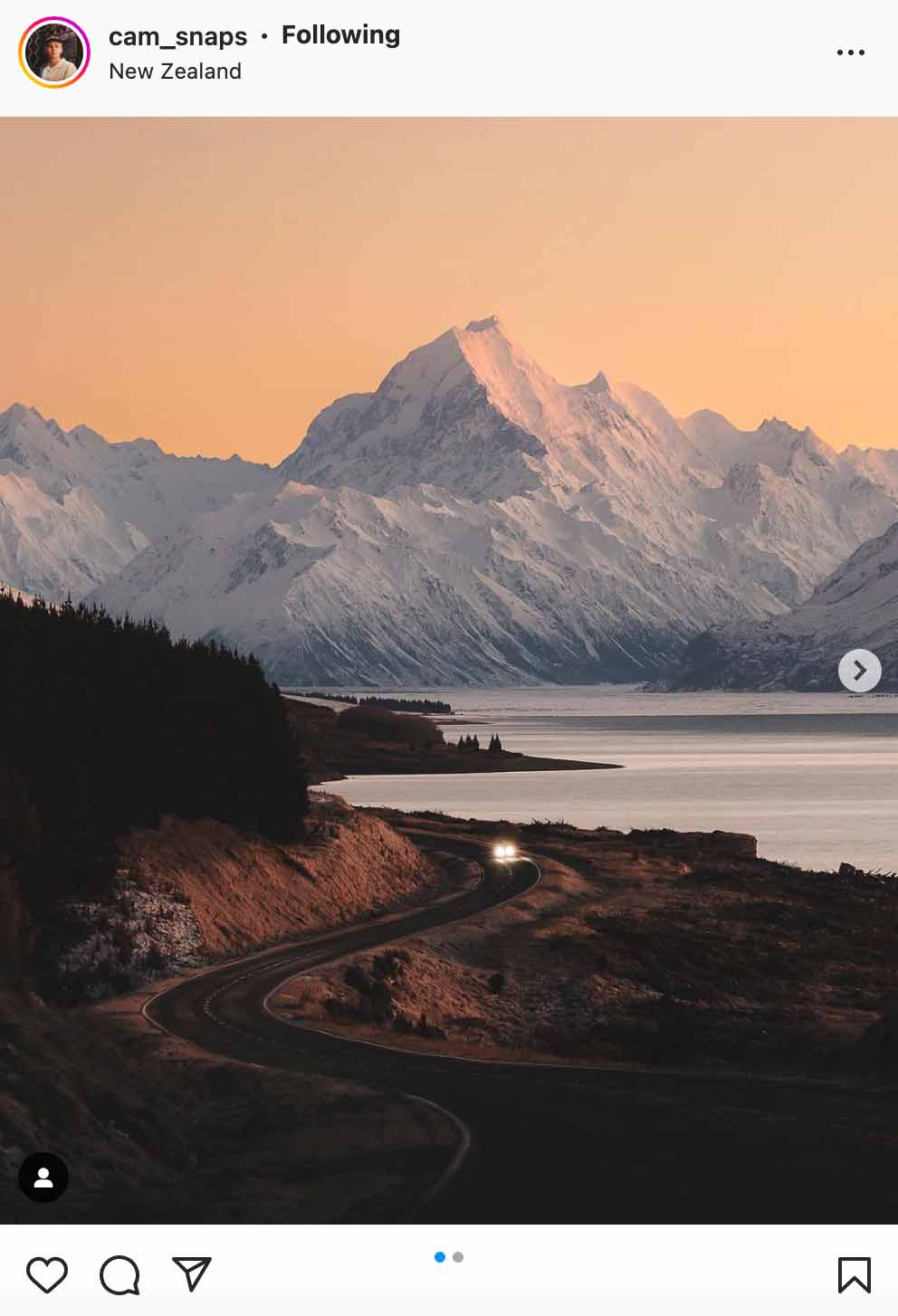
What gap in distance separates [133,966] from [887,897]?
44.3 metres

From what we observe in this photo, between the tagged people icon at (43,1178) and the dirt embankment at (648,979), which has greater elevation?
the tagged people icon at (43,1178)

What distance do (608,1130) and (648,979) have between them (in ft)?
111

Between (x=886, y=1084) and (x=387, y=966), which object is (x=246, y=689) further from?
(x=886, y=1084)

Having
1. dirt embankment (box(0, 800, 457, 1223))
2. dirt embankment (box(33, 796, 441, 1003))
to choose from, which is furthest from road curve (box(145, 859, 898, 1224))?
dirt embankment (box(33, 796, 441, 1003))

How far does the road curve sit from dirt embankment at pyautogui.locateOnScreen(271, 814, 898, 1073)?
3734 millimetres

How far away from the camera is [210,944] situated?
76.2m

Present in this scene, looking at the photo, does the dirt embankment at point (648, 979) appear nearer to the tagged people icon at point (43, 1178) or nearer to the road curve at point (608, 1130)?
the road curve at point (608, 1130)
